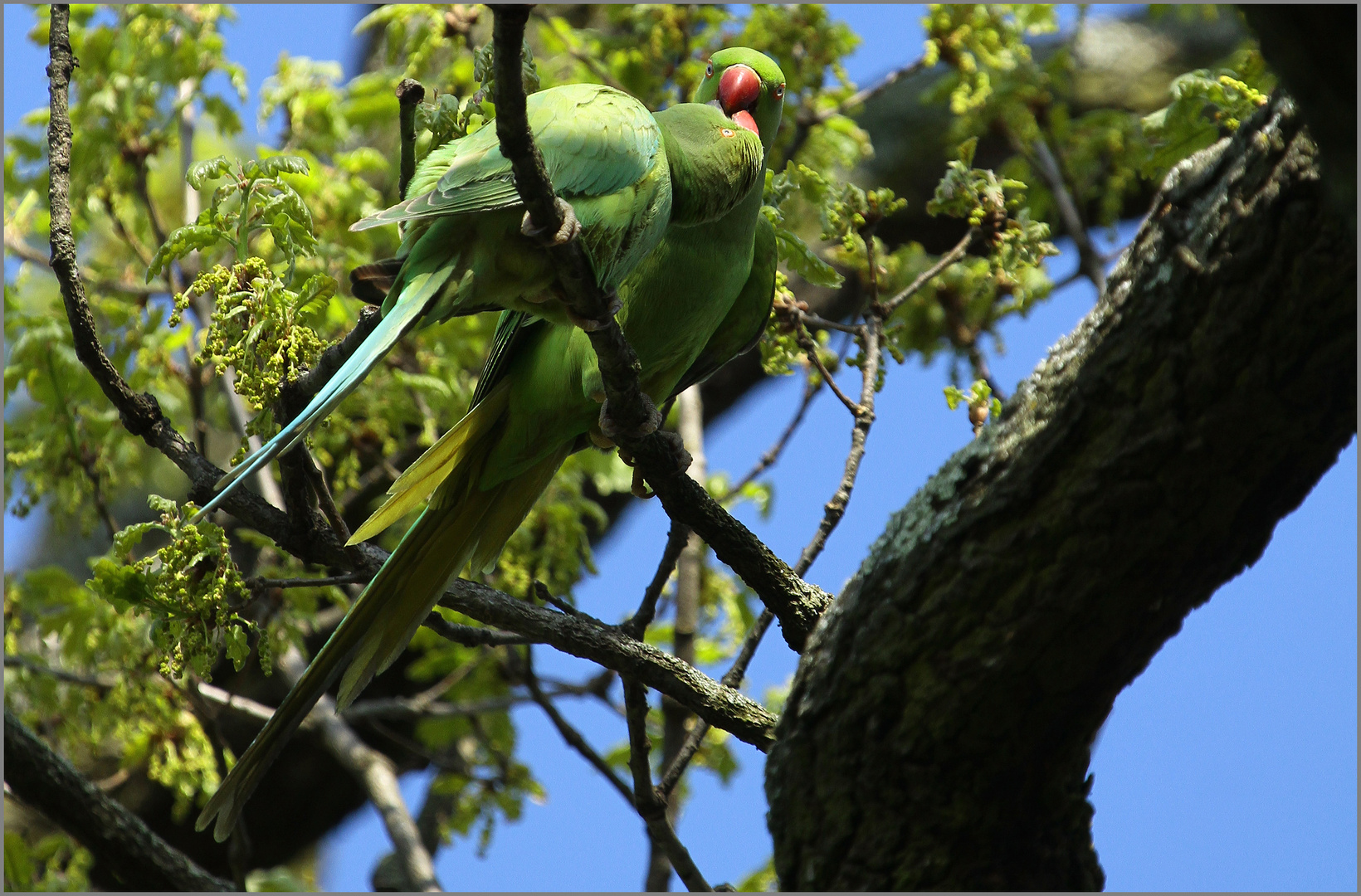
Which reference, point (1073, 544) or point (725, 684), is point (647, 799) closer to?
point (725, 684)

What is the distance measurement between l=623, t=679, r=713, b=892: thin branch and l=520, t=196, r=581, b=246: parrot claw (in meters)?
1.12

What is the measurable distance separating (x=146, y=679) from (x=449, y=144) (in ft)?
6.67

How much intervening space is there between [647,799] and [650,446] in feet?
2.93

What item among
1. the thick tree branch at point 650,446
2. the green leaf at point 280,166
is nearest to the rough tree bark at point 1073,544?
the thick tree branch at point 650,446

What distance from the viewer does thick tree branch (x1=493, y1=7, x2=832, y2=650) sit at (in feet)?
6.64

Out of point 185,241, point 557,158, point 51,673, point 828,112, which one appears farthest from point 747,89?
point 51,673

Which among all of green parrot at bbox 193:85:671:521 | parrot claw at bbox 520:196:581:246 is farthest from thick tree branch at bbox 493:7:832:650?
green parrot at bbox 193:85:671:521

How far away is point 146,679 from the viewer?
334cm

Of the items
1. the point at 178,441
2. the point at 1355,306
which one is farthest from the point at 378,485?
the point at 1355,306

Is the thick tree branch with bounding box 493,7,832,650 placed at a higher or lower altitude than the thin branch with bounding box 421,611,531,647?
higher

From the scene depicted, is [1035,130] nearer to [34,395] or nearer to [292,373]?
[292,373]

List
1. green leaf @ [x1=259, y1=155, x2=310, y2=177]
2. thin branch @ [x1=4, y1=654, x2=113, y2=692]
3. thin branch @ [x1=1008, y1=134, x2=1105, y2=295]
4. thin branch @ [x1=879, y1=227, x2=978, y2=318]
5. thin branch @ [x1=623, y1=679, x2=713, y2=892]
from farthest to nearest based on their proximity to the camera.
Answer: thin branch @ [x1=1008, y1=134, x2=1105, y2=295]
thin branch @ [x1=4, y1=654, x2=113, y2=692]
thin branch @ [x1=879, y1=227, x2=978, y2=318]
thin branch @ [x1=623, y1=679, x2=713, y2=892]
green leaf @ [x1=259, y1=155, x2=310, y2=177]

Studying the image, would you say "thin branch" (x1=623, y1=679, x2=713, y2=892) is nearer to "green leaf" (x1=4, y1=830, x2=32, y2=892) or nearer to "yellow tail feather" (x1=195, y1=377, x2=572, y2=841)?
"yellow tail feather" (x1=195, y1=377, x2=572, y2=841)

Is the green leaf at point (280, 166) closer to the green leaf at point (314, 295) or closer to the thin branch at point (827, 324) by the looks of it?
the green leaf at point (314, 295)
